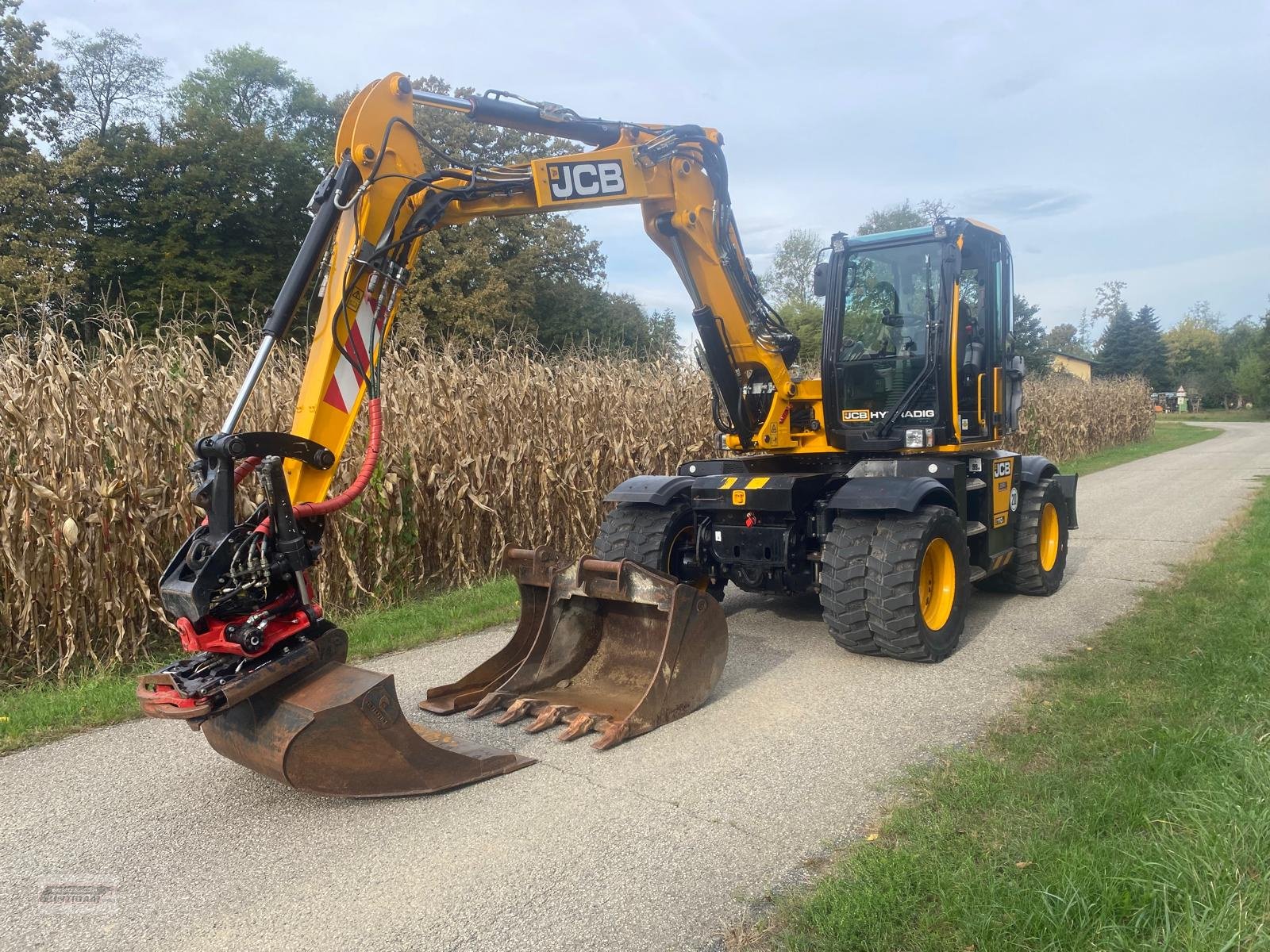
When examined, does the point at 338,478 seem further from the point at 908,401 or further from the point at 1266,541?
the point at 1266,541

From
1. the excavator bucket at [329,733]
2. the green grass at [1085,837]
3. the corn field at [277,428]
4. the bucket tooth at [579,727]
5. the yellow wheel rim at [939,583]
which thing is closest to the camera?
the green grass at [1085,837]

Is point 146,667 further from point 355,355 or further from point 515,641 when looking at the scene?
point 355,355

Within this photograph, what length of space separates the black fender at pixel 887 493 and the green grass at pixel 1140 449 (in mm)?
15713

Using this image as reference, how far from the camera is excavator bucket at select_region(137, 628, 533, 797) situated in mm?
3711

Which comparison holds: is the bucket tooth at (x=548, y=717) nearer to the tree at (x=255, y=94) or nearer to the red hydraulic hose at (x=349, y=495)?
the red hydraulic hose at (x=349, y=495)

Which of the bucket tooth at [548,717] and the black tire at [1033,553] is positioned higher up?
the black tire at [1033,553]

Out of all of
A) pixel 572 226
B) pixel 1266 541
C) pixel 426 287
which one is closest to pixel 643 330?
pixel 572 226

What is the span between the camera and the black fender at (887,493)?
5789mm

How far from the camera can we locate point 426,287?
25.3 metres

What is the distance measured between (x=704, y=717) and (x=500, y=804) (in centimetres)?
143

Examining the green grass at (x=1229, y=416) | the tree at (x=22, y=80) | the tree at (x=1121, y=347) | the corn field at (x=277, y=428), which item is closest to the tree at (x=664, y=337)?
the corn field at (x=277, y=428)

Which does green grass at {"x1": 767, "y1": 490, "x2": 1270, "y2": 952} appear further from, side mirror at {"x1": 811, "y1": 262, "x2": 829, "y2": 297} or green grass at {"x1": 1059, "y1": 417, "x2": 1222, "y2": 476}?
green grass at {"x1": 1059, "y1": 417, "x2": 1222, "y2": 476}

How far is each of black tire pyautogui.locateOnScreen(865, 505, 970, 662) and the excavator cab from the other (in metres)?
0.82

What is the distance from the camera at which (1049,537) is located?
828 centimetres
